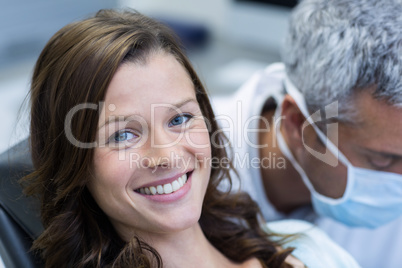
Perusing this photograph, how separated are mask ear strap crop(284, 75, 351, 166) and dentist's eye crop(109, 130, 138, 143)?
1.77 feet

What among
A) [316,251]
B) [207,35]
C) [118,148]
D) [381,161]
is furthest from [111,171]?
[207,35]

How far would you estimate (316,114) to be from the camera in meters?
1.22

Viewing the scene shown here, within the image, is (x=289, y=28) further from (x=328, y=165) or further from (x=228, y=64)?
Answer: (x=228, y=64)

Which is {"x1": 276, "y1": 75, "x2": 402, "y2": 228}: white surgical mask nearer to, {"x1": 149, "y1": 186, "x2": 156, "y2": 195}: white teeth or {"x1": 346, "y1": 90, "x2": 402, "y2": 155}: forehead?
{"x1": 346, "y1": 90, "x2": 402, "y2": 155}: forehead

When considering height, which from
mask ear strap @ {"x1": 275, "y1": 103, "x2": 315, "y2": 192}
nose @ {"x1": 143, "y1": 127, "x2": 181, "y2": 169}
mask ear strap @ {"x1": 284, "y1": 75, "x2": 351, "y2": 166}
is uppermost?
nose @ {"x1": 143, "y1": 127, "x2": 181, "y2": 169}

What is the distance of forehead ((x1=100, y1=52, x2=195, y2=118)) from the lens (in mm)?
826

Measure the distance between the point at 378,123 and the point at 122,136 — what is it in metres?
0.60

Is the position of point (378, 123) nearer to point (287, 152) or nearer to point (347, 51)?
point (347, 51)

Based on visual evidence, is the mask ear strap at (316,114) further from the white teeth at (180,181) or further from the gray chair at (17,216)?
the gray chair at (17,216)

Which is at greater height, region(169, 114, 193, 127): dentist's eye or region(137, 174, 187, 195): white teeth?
region(169, 114, 193, 127): dentist's eye

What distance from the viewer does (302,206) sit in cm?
→ 151

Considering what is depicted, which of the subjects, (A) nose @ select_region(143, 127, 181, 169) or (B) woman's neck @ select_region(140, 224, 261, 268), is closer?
(A) nose @ select_region(143, 127, 181, 169)

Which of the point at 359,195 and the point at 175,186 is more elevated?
the point at 175,186

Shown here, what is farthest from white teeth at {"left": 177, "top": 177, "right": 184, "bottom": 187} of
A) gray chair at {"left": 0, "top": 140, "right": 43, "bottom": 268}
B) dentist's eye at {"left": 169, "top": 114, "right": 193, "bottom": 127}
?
gray chair at {"left": 0, "top": 140, "right": 43, "bottom": 268}
